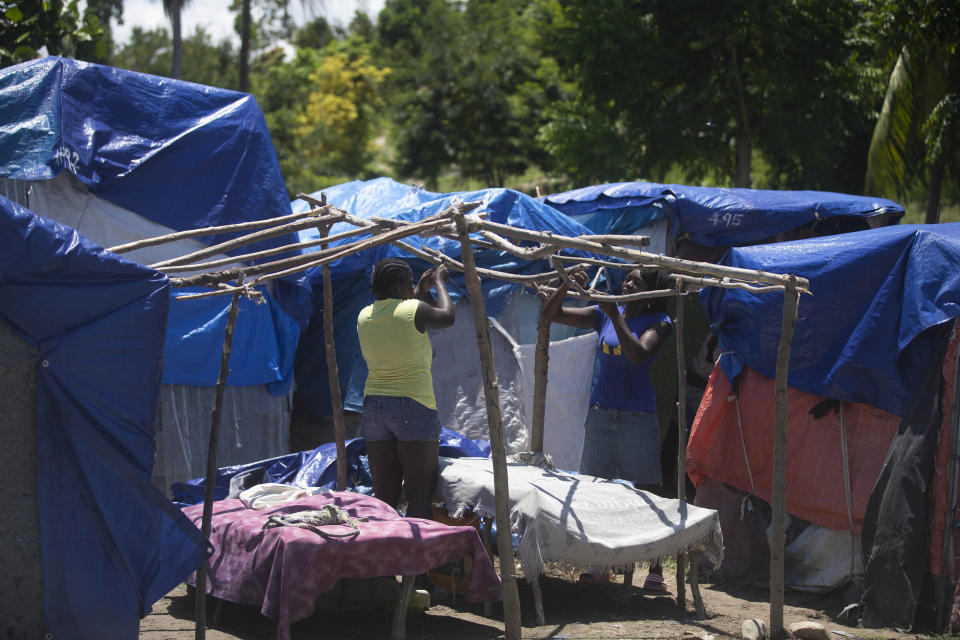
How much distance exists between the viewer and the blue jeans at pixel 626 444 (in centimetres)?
576

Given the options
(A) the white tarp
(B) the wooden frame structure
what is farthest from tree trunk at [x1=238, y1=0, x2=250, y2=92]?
(B) the wooden frame structure

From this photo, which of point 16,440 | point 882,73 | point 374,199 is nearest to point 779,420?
point 16,440

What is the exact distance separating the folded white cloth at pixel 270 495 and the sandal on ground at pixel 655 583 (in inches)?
83.7

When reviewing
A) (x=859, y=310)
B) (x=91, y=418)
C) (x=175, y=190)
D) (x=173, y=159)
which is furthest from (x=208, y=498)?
(x=859, y=310)

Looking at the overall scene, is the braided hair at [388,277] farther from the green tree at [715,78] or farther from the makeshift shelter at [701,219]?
the green tree at [715,78]

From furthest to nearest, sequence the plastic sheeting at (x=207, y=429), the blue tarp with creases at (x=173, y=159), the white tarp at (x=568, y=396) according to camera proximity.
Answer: the white tarp at (x=568, y=396) → the plastic sheeting at (x=207, y=429) → the blue tarp with creases at (x=173, y=159)

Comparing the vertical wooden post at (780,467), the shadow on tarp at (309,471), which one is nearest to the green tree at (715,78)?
the vertical wooden post at (780,467)

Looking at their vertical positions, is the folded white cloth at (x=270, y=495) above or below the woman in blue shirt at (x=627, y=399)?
below

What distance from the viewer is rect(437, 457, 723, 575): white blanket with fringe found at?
15.9ft

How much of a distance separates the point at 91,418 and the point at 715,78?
45.4 ft

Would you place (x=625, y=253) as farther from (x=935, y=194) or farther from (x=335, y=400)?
(x=935, y=194)

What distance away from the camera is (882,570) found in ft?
16.9

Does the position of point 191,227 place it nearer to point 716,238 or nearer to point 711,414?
point 711,414

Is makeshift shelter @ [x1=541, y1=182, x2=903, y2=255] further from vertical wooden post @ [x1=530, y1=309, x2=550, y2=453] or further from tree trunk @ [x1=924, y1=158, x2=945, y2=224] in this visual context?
tree trunk @ [x1=924, y1=158, x2=945, y2=224]
